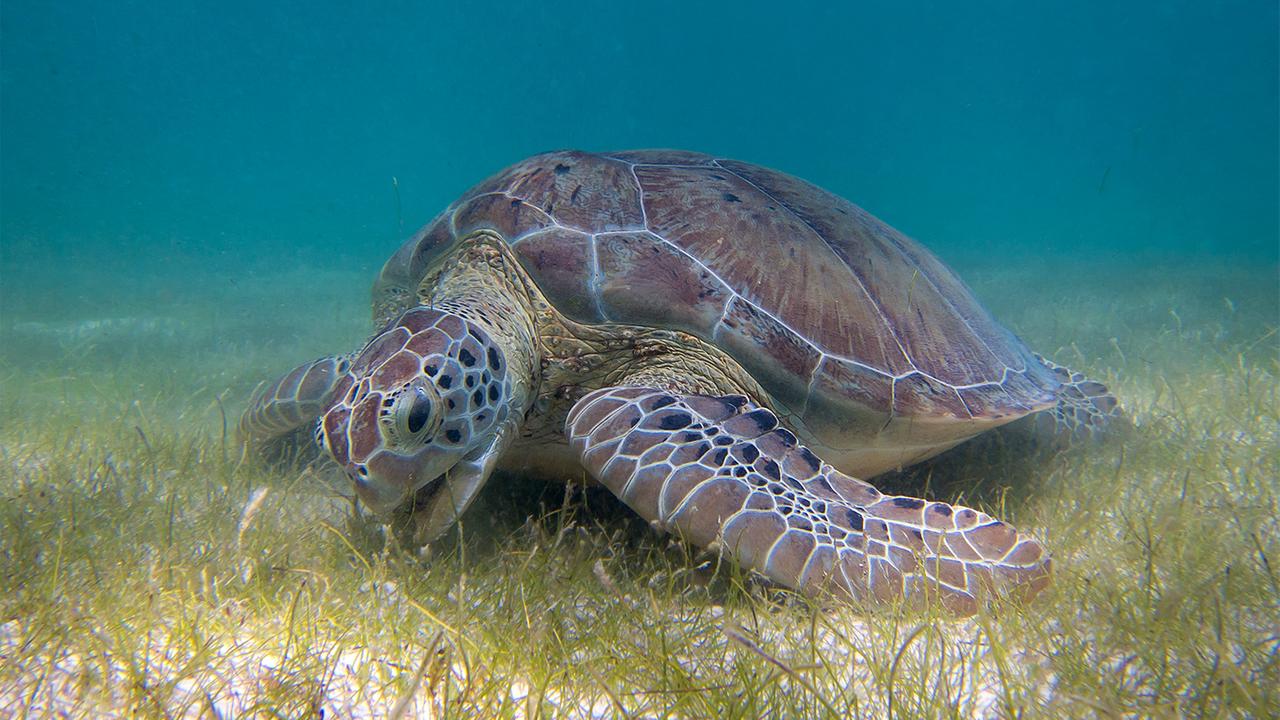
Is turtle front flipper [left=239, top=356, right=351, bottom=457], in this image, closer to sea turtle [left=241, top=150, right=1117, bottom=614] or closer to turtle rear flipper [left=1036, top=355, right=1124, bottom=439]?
sea turtle [left=241, top=150, right=1117, bottom=614]

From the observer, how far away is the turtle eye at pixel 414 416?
1.89 meters

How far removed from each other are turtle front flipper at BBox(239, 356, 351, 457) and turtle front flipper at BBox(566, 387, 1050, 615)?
1.56 m

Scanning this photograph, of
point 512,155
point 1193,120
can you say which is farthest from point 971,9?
point 512,155

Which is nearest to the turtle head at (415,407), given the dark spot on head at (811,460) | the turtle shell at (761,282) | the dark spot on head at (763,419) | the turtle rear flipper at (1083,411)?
the turtle shell at (761,282)

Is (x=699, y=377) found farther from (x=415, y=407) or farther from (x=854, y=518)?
(x=415, y=407)

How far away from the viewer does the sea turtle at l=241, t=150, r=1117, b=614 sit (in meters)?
1.84

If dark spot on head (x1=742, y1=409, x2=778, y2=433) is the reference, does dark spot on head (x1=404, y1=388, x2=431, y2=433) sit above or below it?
below

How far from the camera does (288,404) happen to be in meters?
3.01

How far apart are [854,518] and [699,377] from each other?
2.97 feet

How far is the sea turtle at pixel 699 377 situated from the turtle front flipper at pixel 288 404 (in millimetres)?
14

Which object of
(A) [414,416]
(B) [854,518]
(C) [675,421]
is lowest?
(A) [414,416]

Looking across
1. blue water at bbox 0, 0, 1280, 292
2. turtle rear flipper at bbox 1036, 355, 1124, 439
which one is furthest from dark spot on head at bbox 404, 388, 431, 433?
blue water at bbox 0, 0, 1280, 292

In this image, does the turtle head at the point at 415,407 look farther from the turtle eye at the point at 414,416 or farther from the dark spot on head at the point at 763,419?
the dark spot on head at the point at 763,419

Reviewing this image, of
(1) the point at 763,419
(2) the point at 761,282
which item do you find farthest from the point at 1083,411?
(1) the point at 763,419
